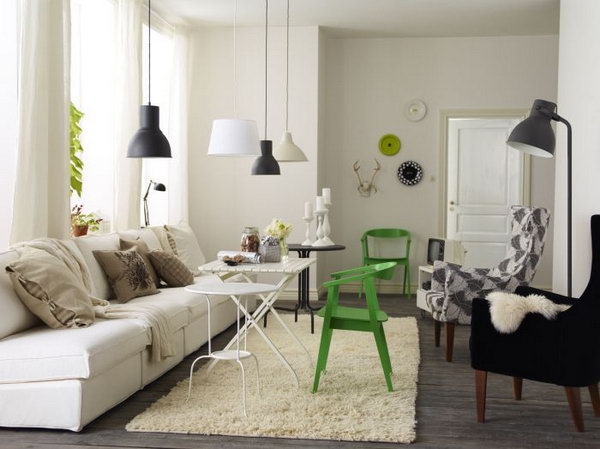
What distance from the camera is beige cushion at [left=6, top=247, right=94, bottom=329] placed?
4.09 meters

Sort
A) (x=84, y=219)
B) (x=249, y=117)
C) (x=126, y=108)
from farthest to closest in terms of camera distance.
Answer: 1. (x=249, y=117)
2. (x=126, y=108)
3. (x=84, y=219)

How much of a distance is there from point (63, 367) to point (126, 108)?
11.0 ft

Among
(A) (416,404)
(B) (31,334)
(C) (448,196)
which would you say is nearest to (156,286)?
(B) (31,334)

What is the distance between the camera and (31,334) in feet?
13.2

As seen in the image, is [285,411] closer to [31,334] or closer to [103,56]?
[31,334]

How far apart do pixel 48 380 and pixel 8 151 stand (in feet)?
6.09

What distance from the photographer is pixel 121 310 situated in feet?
15.4

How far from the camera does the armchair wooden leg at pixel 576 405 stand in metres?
3.83

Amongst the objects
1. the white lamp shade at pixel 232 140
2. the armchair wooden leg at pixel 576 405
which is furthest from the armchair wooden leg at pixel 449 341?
the white lamp shade at pixel 232 140

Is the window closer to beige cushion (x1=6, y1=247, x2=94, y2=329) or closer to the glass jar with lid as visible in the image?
the glass jar with lid

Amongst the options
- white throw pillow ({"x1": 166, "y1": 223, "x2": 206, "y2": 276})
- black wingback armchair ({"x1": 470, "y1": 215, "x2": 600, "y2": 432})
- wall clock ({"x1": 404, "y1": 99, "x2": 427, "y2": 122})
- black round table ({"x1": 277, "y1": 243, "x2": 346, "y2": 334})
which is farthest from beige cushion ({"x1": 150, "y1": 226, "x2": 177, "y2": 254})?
wall clock ({"x1": 404, "y1": 99, "x2": 427, "y2": 122})

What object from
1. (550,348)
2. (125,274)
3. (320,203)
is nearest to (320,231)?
(320,203)

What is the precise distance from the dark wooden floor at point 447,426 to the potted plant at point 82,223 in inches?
58.9

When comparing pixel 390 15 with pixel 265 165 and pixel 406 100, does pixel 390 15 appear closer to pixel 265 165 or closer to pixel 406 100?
pixel 406 100
